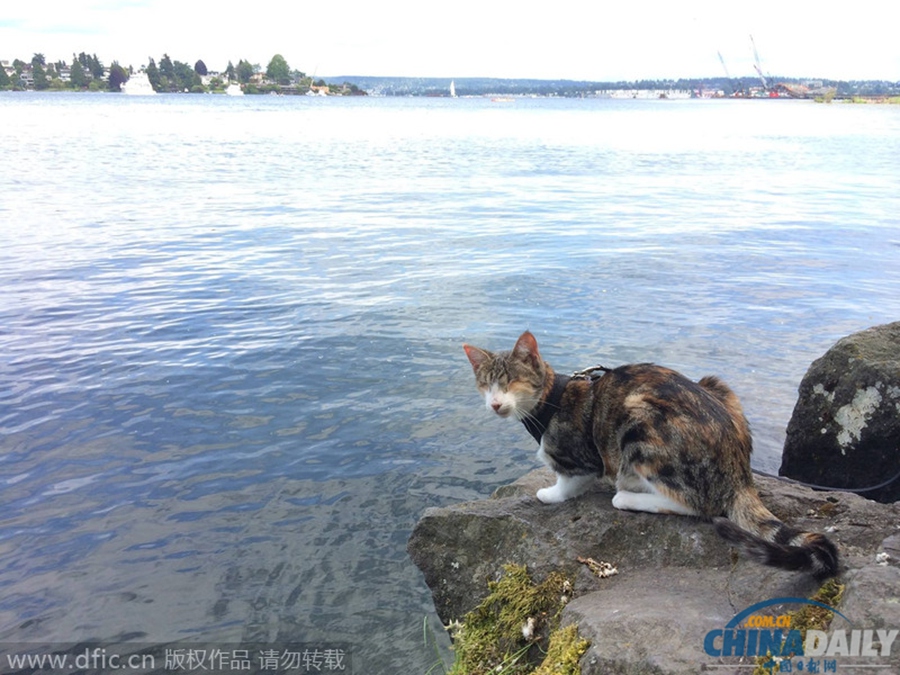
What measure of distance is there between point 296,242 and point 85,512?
11.8 metres

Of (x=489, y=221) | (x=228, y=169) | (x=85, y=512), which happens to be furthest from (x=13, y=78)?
(x=85, y=512)

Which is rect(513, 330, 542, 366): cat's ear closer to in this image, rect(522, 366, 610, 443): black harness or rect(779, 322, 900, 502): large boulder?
rect(522, 366, 610, 443): black harness

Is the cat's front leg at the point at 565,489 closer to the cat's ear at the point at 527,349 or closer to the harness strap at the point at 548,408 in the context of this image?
the harness strap at the point at 548,408

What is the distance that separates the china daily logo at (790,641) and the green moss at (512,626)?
3.16ft

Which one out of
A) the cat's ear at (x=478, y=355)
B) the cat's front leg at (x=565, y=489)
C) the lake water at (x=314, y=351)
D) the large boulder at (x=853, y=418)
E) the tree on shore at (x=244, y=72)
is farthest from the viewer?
the tree on shore at (x=244, y=72)

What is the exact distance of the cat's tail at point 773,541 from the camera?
353 cm

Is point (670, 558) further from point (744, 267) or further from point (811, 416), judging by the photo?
point (744, 267)

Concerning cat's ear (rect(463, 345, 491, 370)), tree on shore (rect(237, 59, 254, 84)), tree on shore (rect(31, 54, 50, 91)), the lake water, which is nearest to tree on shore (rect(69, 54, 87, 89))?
tree on shore (rect(31, 54, 50, 91))

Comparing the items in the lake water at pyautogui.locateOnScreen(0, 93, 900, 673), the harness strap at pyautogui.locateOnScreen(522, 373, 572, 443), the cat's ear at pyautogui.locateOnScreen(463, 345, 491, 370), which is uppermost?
the cat's ear at pyautogui.locateOnScreen(463, 345, 491, 370)

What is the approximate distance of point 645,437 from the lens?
458 cm

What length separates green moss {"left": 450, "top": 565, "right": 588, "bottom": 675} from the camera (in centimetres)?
421

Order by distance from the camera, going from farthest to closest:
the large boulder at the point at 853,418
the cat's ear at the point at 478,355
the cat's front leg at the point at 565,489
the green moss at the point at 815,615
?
the large boulder at the point at 853,418
the cat's ear at the point at 478,355
the cat's front leg at the point at 565,489
the green moss at the point at 815,615

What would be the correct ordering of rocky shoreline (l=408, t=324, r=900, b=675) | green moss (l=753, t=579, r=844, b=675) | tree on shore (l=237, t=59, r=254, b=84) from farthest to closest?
tree on shore (l=237, t=59, r=254, b=84) < rocky shoreline (l=408, t=324, r=900, b=675) < green moss (l=753, t=579, r=844, b=675)

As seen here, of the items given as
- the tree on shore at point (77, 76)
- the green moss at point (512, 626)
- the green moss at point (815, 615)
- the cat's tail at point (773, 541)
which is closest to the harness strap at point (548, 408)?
the green moss at point (512, 626)
